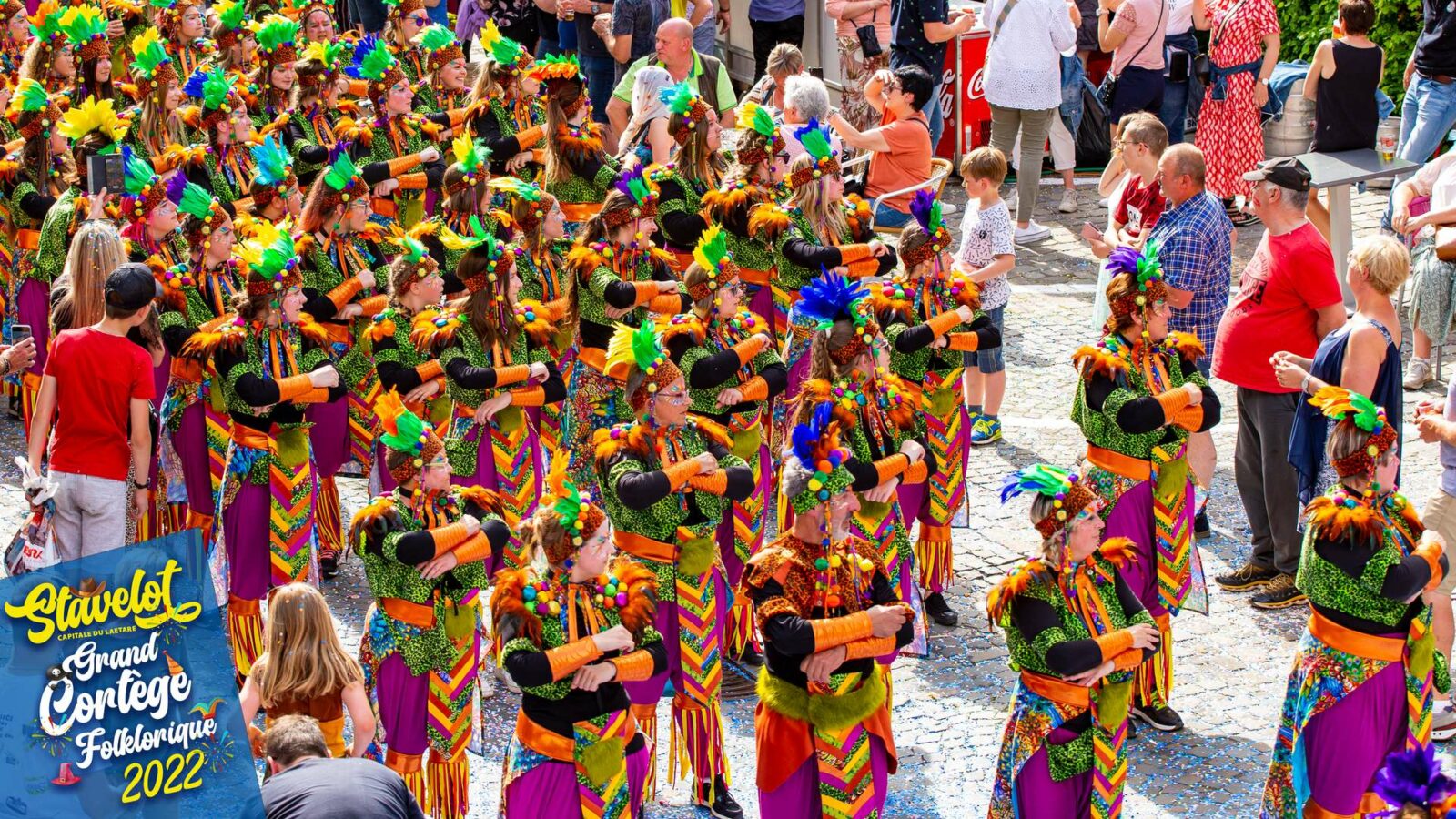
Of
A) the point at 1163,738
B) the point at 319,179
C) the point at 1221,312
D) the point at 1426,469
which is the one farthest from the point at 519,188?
the point at 1426,469

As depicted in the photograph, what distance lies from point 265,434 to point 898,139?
5.20 m

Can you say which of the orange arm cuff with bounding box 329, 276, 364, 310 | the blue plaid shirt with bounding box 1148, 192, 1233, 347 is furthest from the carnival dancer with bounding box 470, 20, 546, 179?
the blue plaid shirt with bounding box 1148, 192, 1233, 347

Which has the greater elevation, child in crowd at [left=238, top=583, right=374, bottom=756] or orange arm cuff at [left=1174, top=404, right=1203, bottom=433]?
orange arm cuff at [left=1174, top=404, right=1203, bottom=433]

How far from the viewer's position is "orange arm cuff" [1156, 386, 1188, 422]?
25.6 feet

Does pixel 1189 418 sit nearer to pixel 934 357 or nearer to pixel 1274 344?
pixel 1274 344

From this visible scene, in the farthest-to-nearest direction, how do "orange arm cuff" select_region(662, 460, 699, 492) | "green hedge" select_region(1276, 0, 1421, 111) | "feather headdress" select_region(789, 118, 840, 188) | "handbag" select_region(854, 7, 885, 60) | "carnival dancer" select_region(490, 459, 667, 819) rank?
"green hedge" select_region(1276, 0, 1421, 111), "handbag" select_region(854, 7, 885, 60), "feather headdress" select_region(789, 118, 840, 188), "orange arm cuff" select_region(662, 460, 699, 492), "carnival dancer" select_region(490, 459, 667, 819)

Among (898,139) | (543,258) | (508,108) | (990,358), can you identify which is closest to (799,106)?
(898,139)

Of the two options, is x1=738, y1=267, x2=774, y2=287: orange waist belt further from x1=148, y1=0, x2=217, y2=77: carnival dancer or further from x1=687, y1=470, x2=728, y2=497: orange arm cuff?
x1=148, y1=0, x2=217, y2=77: carnival dancer

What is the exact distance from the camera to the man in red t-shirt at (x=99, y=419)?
7879mm

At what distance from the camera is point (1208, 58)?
1423 cm

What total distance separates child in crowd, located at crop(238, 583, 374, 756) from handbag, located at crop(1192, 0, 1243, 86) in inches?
398

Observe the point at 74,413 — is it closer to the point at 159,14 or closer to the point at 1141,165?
the point at 1141,165

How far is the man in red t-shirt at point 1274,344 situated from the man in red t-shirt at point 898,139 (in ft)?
10.5

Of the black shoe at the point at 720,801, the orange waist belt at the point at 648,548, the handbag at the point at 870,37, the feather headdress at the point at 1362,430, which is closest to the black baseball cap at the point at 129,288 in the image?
the orange waist belt at the point at 648,548
